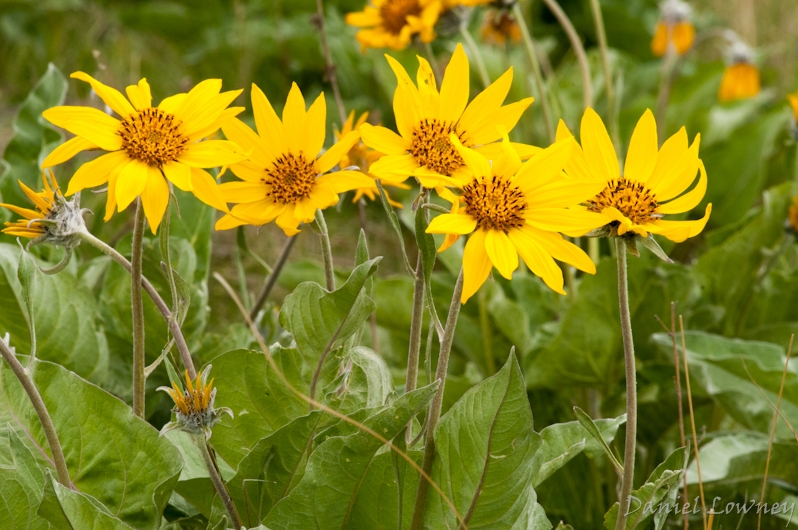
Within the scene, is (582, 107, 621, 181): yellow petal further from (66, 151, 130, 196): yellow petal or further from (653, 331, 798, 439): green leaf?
(653, 331, 798, 439): green leaf

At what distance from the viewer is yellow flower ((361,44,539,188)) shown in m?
0.91

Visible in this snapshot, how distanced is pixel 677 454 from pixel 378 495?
33 cm

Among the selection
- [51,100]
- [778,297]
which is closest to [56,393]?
[51,100]

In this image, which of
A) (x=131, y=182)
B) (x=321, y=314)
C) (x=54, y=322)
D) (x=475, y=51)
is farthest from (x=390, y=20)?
(x=131, y=182)

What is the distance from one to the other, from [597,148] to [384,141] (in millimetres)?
228

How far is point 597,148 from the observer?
940 millimetres

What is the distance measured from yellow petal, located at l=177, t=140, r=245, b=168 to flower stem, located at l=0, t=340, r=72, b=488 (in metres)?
0.26

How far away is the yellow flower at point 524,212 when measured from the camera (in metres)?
0.84

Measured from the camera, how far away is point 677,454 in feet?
3.14

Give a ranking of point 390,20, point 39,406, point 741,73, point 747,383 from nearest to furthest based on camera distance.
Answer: point 39,406
point 747,383
point 390,20
point 741,73

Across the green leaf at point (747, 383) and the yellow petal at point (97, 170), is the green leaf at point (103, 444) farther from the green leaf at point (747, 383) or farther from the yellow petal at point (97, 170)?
the green leaf at point (747, 383)

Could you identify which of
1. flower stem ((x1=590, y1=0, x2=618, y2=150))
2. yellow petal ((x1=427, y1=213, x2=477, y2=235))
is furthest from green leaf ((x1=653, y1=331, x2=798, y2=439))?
yellow petal ((x1=427, y1=213, x2=477, y2=235))

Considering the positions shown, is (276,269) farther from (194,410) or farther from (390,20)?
(390,20)

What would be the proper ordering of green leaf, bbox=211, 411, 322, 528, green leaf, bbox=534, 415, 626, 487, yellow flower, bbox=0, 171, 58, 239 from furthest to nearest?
1. green leaf, bbox=534, 415, 626, 487
2. green leaf, bbox=211, 411, 322, 528
3. yellow flower, bbox=0, 171, 58, 239
